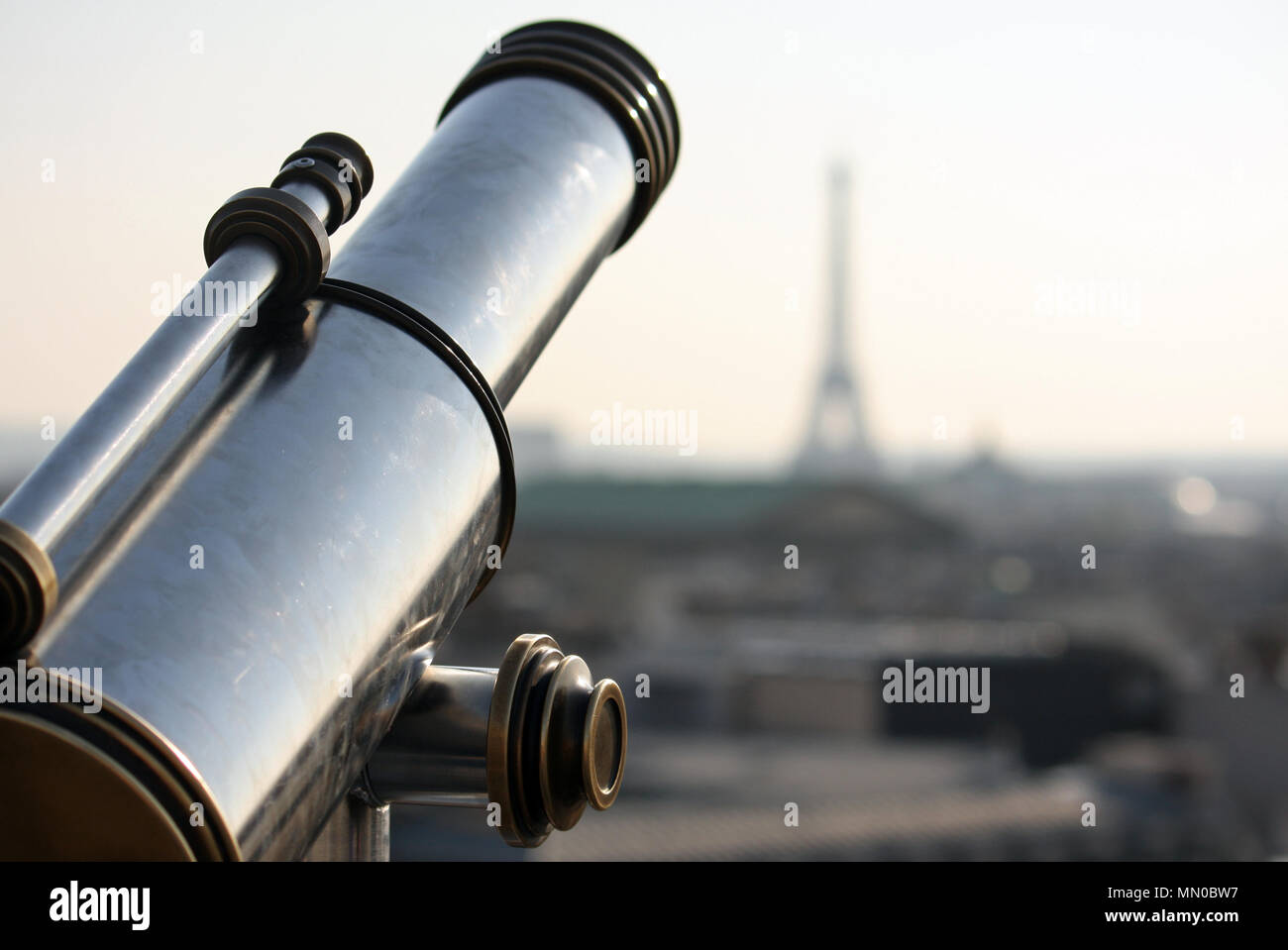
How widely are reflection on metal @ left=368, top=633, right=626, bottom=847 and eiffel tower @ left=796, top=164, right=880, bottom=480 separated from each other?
68.4m

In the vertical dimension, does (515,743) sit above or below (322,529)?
below

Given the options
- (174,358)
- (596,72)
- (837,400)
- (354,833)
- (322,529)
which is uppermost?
(837,400)

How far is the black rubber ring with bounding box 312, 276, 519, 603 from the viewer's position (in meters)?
1.24

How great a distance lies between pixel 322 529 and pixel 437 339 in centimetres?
24

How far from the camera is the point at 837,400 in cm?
7075

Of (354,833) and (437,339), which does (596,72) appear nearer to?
(437,339)

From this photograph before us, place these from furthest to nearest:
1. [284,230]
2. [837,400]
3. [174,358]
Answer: [837,400] < [284,230] < [174,358]

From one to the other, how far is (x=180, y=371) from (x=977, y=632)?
124 ft

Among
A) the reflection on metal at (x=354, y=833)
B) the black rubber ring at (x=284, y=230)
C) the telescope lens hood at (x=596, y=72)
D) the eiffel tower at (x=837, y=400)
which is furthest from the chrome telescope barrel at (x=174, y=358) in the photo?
the eiffel tower at (x=837, y=400)

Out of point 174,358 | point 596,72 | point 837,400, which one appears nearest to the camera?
point 174,358

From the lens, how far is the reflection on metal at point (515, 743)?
1.18m

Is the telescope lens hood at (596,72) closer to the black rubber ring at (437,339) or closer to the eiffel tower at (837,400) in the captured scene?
the black rubber ring at (437,339)

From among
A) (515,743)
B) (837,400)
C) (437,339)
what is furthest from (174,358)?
(837,400)

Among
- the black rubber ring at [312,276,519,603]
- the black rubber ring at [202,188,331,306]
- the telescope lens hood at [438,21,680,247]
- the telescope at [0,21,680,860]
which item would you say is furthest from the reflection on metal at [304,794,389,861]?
the telescope lens hood at [438,21,680,247]
